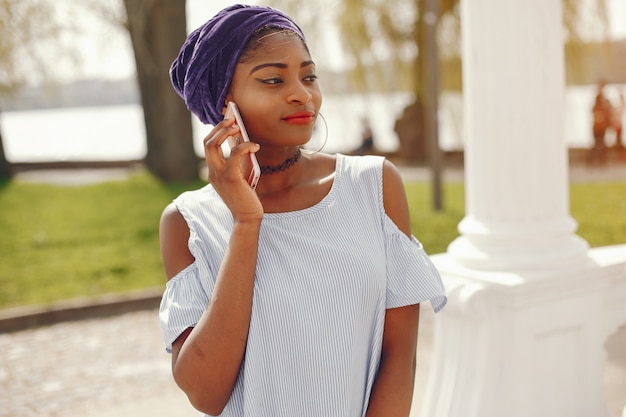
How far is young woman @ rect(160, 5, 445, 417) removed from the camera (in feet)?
5.91

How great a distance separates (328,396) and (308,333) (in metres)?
0.15

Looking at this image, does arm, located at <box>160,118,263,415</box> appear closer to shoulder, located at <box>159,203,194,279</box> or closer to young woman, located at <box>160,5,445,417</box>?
young woman, located at <box>160,5,445,417</box>

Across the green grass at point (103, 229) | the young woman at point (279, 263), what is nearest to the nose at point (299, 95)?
the young woman at point (279, 263)

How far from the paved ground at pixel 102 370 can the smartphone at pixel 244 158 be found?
292cm

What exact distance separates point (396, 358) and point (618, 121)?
16455 mm

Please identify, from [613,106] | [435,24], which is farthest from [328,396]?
[613,106]

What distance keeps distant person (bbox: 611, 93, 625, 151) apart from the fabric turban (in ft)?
53.4

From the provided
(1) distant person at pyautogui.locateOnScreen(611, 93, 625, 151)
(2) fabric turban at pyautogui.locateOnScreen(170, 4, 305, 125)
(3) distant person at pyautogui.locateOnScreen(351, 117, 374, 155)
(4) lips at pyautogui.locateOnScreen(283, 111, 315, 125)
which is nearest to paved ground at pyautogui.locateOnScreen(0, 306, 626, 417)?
(4) lips at pyautogui.locateOnScreen(283, 111, 315, 125)

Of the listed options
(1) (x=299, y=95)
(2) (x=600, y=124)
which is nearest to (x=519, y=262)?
(1) (x=299, y=95)

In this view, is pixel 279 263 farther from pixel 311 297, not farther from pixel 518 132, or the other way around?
pixel 518 132

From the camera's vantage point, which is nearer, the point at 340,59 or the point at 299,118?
the point at 299,118

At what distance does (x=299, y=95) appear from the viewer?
187cm

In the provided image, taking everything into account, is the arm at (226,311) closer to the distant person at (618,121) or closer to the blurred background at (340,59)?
the blurred background at (340,59)

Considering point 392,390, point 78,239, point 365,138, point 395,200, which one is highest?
point 395,200
